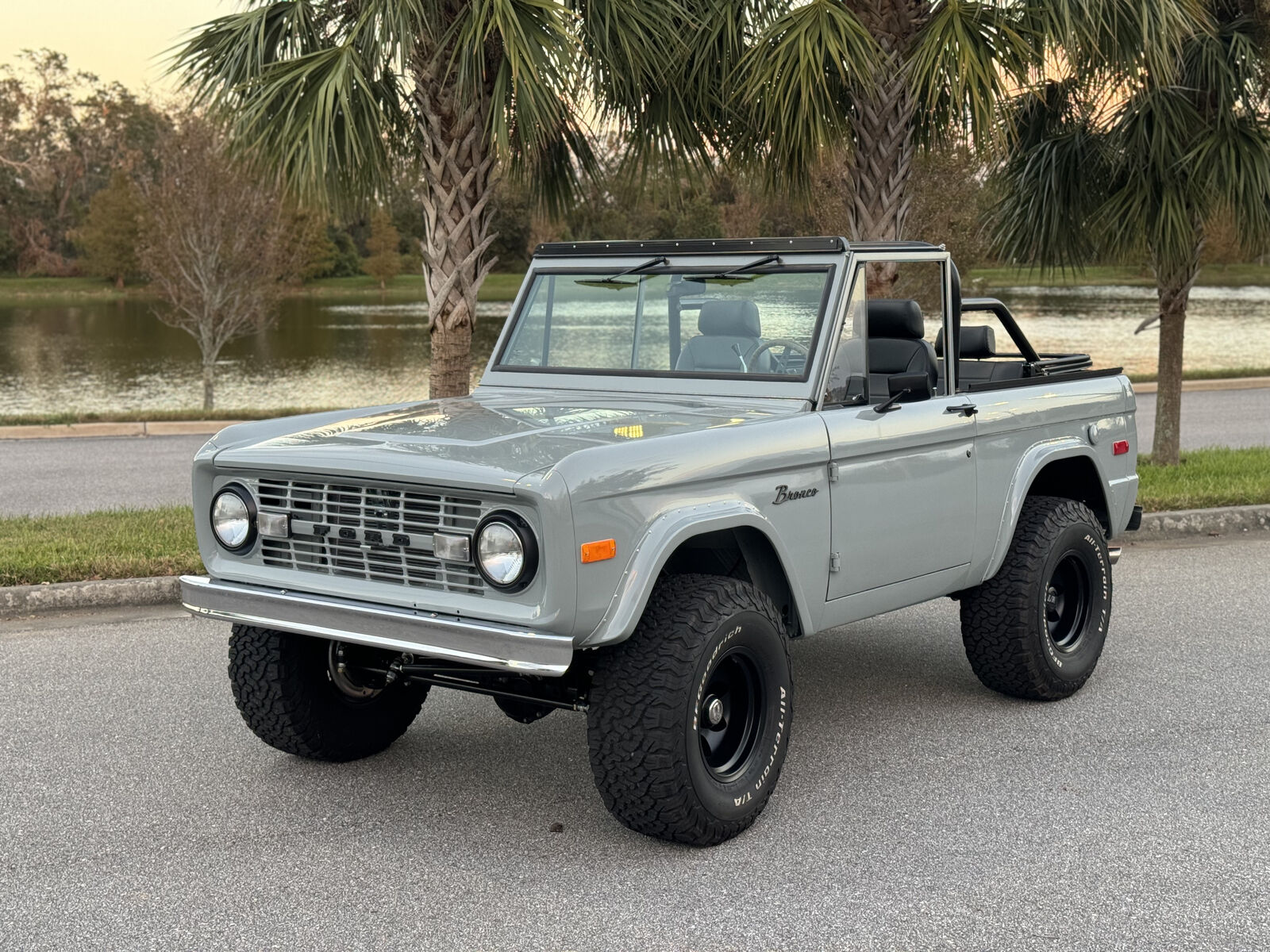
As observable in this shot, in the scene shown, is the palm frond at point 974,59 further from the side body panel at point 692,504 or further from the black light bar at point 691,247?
the side body panel at point 692,504

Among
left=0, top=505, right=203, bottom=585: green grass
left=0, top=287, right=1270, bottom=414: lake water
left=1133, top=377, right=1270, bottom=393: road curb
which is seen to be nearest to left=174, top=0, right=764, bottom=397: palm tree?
left=0, top=505, right=203, bottom=585: green grass

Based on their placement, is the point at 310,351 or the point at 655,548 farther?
the point at 310,351

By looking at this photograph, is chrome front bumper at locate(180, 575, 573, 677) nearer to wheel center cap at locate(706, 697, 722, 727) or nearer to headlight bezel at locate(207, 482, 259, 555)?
headlight bezel at locate(207, 482, 259, 555)

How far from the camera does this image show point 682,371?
5316 millimetres

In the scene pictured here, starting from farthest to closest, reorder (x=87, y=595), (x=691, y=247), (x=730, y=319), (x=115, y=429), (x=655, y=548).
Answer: (x=115, y=429)
(x=87, y=595)
(x=691, y=247)
(x=730, y=319)
(x=655, y=548)

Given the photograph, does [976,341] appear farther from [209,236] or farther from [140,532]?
[209,236]

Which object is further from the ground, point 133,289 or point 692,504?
point 133,289

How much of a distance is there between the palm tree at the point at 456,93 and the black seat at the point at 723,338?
3.26m

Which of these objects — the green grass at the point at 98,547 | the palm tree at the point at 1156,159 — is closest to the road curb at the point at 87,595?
the green grass at the point at 98,547

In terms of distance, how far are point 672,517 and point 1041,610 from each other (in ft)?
7.26

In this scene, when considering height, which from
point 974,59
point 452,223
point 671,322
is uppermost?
point 974,59

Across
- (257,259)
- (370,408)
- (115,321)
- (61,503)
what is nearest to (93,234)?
(115,321)

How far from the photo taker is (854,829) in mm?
4316

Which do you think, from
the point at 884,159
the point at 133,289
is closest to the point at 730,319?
the point at 884,159
